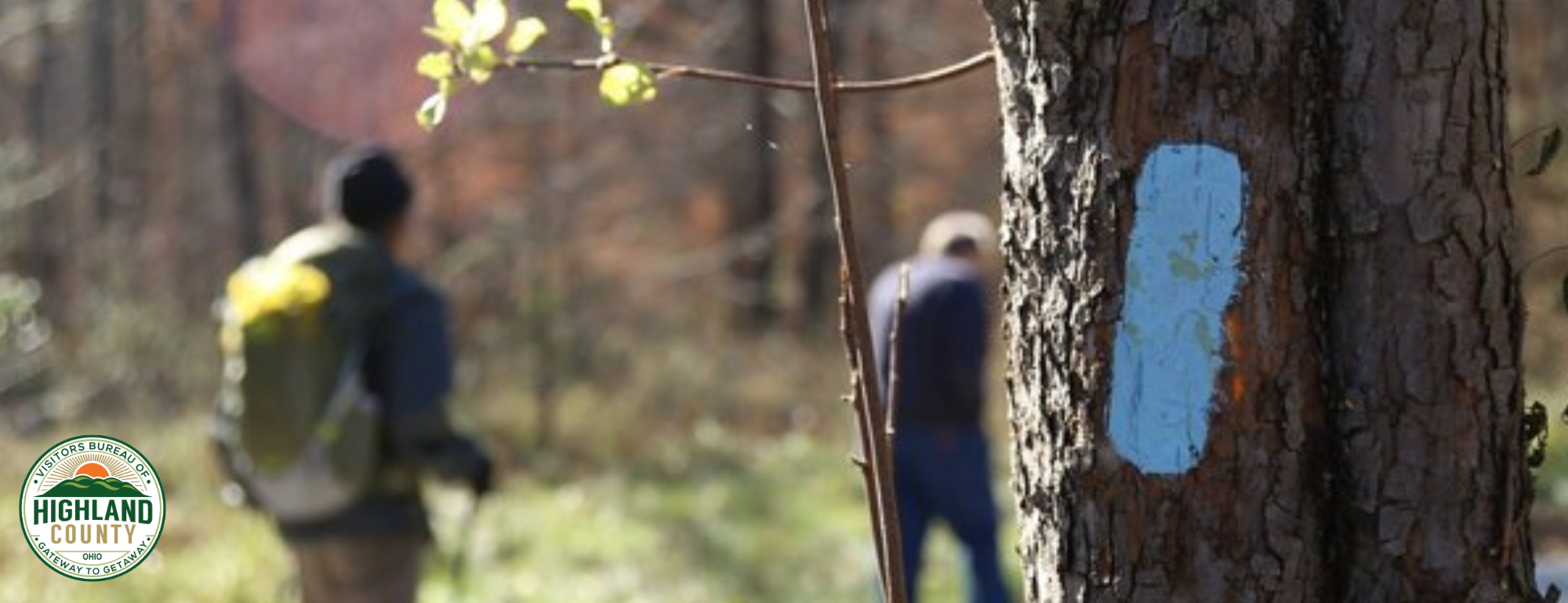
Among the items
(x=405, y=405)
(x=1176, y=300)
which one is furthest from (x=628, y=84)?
(x=405, y=405)

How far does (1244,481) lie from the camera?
219 cm

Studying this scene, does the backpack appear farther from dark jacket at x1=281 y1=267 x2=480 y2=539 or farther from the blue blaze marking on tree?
the blue blaze marking on tree

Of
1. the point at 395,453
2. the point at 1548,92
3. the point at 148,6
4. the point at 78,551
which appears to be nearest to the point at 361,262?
the point at 395,453

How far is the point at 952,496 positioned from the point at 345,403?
2.76 meters

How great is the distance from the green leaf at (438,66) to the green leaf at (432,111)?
2 centimetres

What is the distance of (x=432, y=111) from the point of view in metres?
2.52

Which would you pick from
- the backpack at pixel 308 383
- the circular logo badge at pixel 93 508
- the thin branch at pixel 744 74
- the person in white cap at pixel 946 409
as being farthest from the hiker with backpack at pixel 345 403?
the thin branch at pixel 744 74

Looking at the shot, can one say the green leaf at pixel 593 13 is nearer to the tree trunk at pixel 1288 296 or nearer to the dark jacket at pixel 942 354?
the tree trunk at pixel 1288 296

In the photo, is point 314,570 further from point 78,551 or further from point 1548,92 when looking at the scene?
point 1548,92

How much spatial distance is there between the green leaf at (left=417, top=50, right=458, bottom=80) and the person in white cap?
4597 mm

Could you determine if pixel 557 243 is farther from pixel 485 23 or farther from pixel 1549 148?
pixel 1549 148

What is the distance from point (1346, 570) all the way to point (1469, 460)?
0.56 ft

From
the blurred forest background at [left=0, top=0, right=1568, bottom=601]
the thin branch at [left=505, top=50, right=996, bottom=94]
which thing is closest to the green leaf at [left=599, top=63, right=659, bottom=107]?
the thin branch at [left=505, top=50, right=996, bottom=94]

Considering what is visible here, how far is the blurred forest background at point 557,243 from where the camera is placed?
10.6 metres
